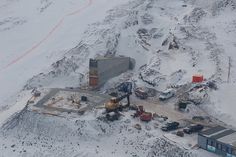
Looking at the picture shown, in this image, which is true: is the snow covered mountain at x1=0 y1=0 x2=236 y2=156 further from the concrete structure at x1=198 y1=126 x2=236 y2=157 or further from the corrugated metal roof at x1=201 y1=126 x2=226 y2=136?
the concrete structure at x1=198 y1=126 x2=236 y2=157

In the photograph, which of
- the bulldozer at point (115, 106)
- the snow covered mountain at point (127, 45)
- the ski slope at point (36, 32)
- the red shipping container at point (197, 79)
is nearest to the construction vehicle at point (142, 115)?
the bulldozer at point (115, 106)

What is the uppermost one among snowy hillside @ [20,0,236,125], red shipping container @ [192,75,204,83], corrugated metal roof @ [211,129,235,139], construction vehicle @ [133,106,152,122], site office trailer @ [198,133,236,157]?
snowy hillside @ [20,0,236,125]

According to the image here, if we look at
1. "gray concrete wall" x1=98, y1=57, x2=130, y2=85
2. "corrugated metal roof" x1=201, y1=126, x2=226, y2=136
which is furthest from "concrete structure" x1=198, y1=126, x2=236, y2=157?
"gray concrete wall" x1=98, y1=57, x2=130, y2=85

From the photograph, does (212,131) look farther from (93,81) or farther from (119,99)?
(93,81)

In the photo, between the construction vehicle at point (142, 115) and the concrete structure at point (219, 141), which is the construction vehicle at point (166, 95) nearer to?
the construction vehicle at point (142, 115)

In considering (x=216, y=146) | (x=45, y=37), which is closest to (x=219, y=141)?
(x=216, y=146)
